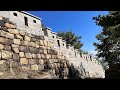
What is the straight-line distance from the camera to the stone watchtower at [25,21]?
739 centimetres

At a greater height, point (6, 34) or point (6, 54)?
point (6, 34)

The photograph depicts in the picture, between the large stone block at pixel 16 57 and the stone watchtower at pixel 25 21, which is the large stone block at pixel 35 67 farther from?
the stone watchtower at pixel 25 21

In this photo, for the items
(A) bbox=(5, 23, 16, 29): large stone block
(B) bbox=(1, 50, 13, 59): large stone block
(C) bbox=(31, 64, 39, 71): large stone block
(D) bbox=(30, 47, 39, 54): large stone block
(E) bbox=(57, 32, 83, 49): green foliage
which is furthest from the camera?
(E) bbox=(57, 32, 83, 49): green foliage

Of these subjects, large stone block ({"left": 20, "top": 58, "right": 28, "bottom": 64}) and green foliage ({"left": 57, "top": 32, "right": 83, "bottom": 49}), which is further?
Answer: green foliage ({"left": 57, "top": 32, "right": 83, "bottom": 49})

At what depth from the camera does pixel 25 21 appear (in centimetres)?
832

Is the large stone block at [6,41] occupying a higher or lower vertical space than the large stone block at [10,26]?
lower

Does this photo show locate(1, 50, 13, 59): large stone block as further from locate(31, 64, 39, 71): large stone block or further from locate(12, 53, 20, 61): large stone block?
locate(31, 64, 39, 71): large stone block

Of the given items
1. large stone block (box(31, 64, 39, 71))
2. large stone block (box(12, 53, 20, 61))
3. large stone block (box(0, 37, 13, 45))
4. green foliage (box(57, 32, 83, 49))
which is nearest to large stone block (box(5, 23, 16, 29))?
large stone block (box(0, 37, 13, 45))

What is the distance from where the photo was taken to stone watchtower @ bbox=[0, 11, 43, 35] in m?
7.39

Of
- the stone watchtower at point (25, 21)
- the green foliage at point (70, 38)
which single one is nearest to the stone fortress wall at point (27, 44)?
the stone watchtower at point (25, 21)

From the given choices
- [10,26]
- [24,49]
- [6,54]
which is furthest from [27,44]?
[6,54]

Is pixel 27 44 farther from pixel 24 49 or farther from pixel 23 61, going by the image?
pixel 23 61

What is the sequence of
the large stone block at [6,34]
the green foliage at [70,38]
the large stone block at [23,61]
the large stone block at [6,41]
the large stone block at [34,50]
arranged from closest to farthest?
the large stone block at [6,41]
the large stone block at [6,34]
the large stone block at [23,61]
the large stone block at [34,50]
the green foliage at [70,38]
